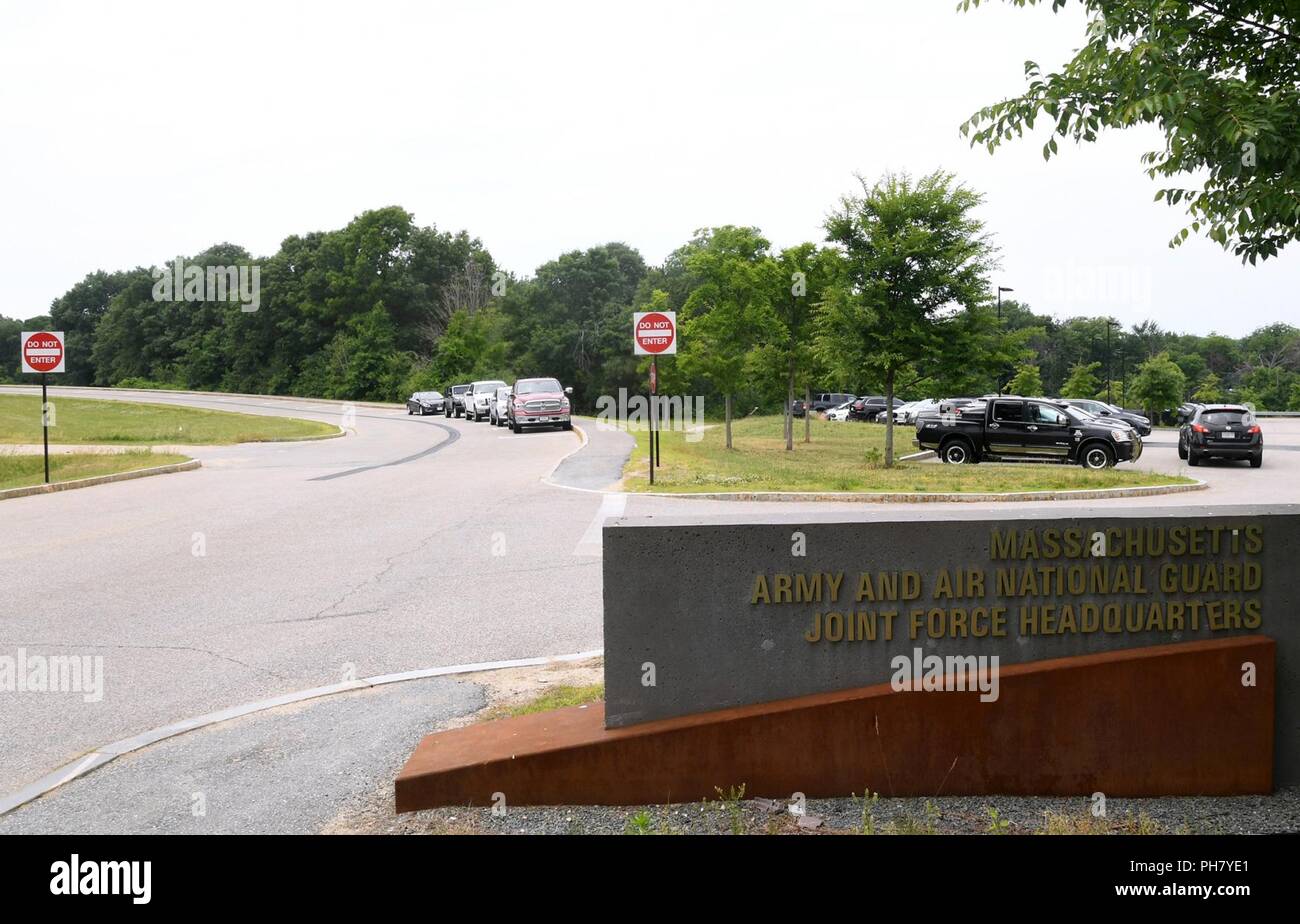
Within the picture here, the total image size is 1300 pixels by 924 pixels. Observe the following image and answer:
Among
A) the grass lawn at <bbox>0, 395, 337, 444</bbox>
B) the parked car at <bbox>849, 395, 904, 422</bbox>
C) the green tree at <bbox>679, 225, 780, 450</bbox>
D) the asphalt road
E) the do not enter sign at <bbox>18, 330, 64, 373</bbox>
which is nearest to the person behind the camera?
the asphalt road

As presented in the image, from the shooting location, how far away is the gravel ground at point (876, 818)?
4.89 m

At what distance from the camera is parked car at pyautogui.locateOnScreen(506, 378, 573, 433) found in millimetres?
39719

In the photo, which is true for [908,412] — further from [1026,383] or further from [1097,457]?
[1097,457]

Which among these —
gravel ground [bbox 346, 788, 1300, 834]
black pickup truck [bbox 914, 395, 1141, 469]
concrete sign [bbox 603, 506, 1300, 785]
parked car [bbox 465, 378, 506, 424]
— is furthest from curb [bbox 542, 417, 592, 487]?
gravel ground [bbox 346, 788, 1300, 834]

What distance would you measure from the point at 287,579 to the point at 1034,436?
20.0 meters

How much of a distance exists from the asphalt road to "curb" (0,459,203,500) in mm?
555

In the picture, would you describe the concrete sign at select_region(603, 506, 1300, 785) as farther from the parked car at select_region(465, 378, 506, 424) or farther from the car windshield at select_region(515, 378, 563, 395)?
the parked car at select_region(465, 378, 506, 424)

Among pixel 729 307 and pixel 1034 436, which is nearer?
pixel 1034 436

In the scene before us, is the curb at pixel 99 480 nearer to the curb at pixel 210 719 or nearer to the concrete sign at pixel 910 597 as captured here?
the curb at pixel 210 719

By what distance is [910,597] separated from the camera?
5.59 metres

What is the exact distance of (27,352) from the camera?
22156 mm

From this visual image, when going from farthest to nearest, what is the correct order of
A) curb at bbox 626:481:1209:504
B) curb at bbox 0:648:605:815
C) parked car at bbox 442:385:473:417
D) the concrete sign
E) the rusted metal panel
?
parked car at bbox 442:385:473:417, curb at bbox 626:481:1209:504, curb at bbox 0:648:605:815, the concrete sign, the rusted metal panel

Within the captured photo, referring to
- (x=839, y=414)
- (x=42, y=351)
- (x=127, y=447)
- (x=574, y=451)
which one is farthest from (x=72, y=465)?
(x=839, y=414)

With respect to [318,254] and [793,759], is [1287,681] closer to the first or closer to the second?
[793,759]
